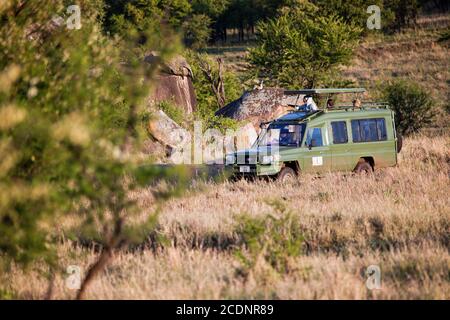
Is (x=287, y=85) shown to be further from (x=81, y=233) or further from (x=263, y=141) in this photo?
(x=81, y=233)

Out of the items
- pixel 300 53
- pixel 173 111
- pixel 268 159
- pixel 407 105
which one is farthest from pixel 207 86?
pixel 268 159

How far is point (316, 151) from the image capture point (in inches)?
632

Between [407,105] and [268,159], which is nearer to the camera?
[268,159]

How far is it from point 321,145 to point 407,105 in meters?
16.7

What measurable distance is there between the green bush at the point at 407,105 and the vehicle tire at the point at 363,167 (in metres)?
14.6

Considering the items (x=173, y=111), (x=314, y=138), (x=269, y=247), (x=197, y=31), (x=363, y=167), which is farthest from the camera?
(x=197, y=31)

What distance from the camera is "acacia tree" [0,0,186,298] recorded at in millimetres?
5828

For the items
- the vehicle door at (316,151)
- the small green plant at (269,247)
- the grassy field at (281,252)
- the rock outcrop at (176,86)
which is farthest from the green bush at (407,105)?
the small green plant at (269,247)

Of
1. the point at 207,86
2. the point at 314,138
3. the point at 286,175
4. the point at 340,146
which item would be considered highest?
the point at 207,86

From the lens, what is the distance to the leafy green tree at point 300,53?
36500mm

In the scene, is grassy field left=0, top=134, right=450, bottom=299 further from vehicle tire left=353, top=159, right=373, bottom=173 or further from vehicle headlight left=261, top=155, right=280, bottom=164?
vehicle tire left=353, top=159, right=373, bottom=173

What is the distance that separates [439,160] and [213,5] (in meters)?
59.8

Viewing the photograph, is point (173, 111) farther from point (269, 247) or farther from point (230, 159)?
point (269, 247)
